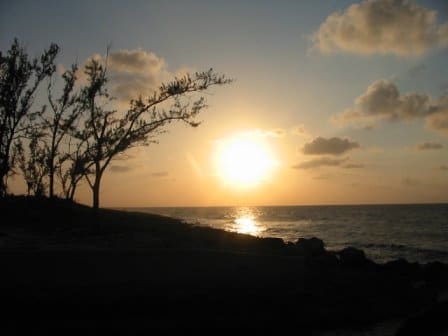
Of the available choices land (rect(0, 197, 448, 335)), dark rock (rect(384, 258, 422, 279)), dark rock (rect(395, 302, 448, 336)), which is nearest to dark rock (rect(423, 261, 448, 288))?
dark rock (rect(384, 258, 422, 279))

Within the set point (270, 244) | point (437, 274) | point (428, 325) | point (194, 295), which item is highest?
point (270, 244)

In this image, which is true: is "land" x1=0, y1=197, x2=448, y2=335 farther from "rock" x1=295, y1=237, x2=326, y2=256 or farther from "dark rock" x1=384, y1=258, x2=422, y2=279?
"rock" x1=295, y1=237, x2=326, y2=256

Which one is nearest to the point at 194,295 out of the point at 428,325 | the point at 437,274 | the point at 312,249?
the point at 428,325

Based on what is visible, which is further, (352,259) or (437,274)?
(352,259)

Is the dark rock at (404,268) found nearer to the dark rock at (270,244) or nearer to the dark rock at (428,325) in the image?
the dark rock at (270,244)

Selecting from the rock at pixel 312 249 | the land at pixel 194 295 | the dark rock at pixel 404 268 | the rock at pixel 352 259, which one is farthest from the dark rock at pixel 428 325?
the rock at pixel 312 249

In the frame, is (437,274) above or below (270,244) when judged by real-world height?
below

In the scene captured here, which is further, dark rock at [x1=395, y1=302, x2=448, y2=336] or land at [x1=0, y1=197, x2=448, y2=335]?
land at [x1=0, y1=197, x2=448, y2=335]

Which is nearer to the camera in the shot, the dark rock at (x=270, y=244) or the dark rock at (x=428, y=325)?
the dark rock at (x=428, y=325)

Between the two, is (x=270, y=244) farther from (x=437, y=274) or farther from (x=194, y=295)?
(x=194, y=295)

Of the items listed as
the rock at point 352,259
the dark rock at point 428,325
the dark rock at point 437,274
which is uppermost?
the dark rock at point 428,325

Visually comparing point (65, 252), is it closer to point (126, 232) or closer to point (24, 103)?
point (126, 232)

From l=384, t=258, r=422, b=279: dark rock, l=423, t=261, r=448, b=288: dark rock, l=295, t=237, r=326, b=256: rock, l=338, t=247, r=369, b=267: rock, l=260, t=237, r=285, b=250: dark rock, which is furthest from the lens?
l=295, t=237, r=326, b=256: rock

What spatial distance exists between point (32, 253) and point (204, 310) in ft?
15.8
